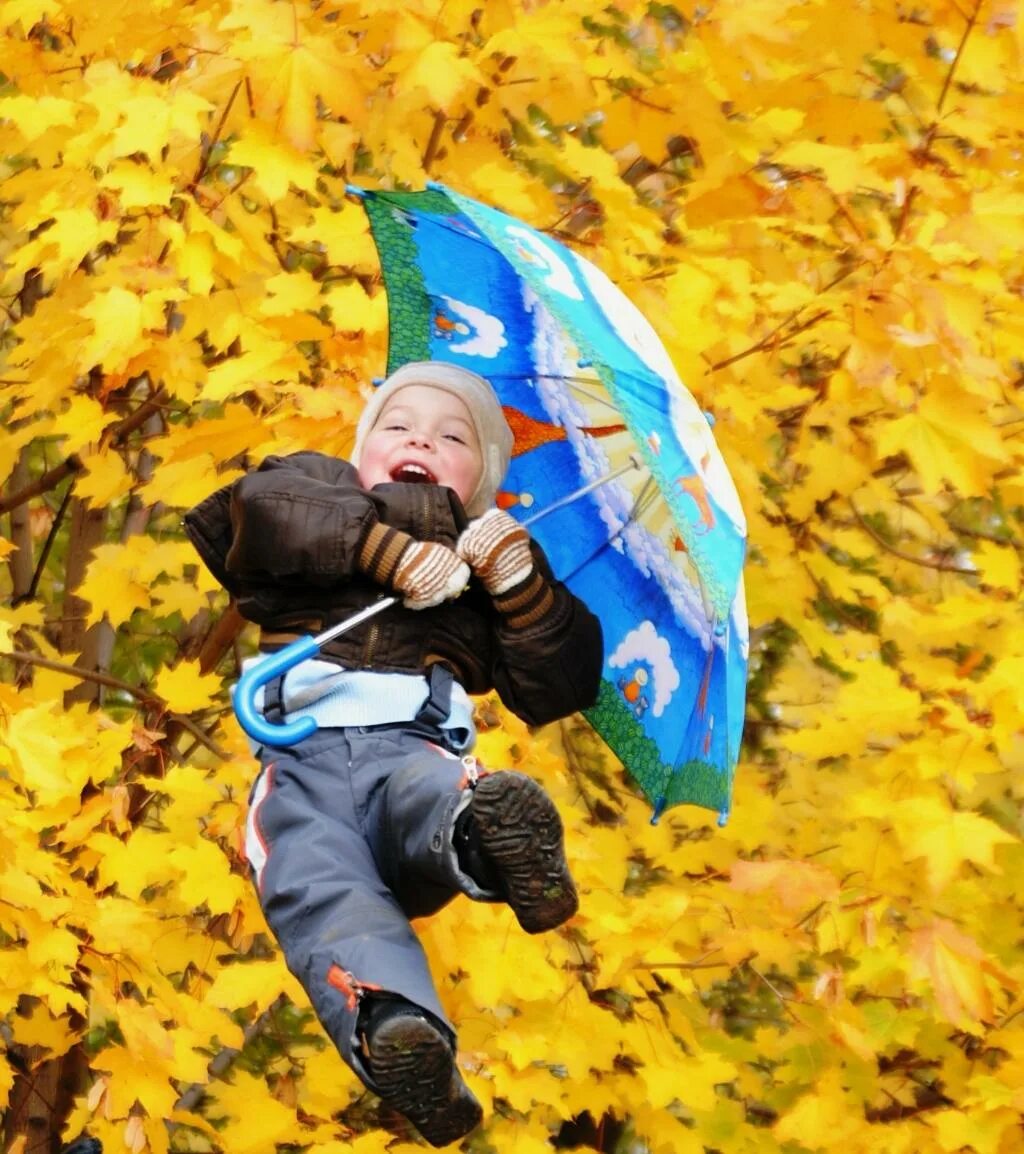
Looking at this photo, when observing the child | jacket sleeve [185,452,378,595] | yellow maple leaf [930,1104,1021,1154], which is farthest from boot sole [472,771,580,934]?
yellow maple leaf [930,1104,1021,1154]

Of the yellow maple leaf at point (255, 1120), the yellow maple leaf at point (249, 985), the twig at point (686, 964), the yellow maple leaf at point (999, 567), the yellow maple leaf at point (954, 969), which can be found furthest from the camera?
the yellow maple leaf at point (999, 567)

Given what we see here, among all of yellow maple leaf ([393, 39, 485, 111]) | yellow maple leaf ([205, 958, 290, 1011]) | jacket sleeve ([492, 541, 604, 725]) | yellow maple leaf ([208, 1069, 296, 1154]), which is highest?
yellow maple leaf ([393, 39, 485, 111])

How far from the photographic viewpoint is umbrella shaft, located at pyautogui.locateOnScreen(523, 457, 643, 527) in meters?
3.47

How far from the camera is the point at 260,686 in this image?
3092mm

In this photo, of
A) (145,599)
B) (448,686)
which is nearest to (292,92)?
(448,686)

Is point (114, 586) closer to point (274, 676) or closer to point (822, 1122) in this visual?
point (274, 676)

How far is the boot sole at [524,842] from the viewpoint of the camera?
2695 mm

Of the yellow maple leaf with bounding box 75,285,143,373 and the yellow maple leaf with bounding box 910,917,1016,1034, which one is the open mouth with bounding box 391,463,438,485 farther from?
the yellow maple leaf with bounding box 910,917,1016,1034

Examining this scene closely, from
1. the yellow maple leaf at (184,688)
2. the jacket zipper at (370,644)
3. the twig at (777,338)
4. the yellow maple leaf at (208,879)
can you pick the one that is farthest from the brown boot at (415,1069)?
the twig at (777,338)

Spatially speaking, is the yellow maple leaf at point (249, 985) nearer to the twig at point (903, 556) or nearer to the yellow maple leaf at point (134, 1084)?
the yellow maple leaf at point (134, 1084)

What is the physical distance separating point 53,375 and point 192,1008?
71.6 inches

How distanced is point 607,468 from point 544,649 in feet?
2.05

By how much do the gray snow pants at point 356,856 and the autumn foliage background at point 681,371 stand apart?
87 cm

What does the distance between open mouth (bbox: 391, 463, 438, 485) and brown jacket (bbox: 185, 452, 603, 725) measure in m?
0.09
